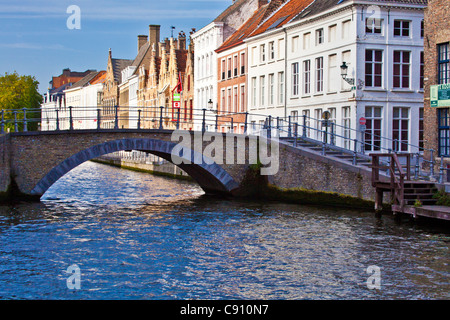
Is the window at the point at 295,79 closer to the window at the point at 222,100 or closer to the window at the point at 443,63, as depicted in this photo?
the window at the point at 222,100

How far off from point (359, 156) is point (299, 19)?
41.1ft

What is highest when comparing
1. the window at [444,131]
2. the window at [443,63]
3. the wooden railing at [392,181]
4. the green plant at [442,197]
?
the window at [443,63]

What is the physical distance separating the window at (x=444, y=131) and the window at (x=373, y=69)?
7504 millimetres

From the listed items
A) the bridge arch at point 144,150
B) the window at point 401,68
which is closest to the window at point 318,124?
the window at point 401,68

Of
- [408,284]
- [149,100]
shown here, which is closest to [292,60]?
[408,284]

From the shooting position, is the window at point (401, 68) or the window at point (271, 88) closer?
the window at point (401, 68)

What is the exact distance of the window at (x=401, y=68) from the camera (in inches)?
1247

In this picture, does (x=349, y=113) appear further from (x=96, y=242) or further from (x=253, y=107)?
(x=96, y=242)

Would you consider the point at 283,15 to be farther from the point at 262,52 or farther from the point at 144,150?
the point at 144,150

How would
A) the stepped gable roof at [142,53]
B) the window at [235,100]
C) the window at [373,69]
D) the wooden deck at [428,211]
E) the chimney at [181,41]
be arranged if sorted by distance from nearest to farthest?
1. the wooden deck at [428,211]
2. the window at [373,69]
3. the window at [235,100]
4. the chimney at [181,41]
5. the stepped gable roof at [142,53]

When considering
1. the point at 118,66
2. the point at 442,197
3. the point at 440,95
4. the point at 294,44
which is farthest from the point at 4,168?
the point at 118,66

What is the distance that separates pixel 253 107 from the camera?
141 ft

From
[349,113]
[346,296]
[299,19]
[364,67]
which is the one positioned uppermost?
[299,19]

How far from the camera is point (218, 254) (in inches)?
633
